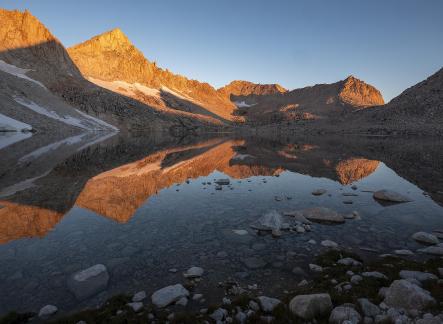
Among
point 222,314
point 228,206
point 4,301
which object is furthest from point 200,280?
point 228,206

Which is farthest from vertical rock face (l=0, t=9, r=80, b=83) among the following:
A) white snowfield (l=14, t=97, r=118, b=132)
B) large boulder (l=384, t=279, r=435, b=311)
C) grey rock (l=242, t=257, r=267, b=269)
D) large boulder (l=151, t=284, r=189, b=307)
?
large boulder (l=384, t=279, r=435, b=311)

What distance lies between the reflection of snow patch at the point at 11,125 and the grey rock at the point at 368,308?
307 feet

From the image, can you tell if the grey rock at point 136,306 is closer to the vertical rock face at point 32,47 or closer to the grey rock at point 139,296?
the grey rock at point 139,296

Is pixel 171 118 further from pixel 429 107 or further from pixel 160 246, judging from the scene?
pixel 160 246

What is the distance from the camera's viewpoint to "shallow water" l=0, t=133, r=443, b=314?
8992mm

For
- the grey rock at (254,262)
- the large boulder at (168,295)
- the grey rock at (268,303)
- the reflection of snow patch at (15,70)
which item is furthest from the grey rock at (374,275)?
the reflection of snow patch at (15,70)

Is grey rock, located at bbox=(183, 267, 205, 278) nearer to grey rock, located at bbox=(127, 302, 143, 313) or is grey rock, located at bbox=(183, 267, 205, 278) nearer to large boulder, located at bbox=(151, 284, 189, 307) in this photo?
large boulder, located at bbox=(151, 284, 189, 307)

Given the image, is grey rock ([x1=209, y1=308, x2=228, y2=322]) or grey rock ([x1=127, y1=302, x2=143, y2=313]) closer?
grey rock ([x1=209, y1=308, x2=228, y2=322])

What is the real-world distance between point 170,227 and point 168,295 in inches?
235

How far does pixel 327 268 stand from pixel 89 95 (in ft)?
512

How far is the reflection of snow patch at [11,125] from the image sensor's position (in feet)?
253

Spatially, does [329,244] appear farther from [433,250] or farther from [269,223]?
[433,250]

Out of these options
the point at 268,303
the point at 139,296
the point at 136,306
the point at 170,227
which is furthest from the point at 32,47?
the point at 268,303

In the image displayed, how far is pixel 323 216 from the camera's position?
14.3m
